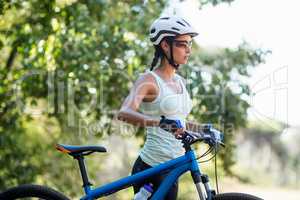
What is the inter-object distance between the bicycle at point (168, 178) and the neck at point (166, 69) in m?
0.43

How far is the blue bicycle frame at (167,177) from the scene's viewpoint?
11.3 ft

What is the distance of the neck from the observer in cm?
377

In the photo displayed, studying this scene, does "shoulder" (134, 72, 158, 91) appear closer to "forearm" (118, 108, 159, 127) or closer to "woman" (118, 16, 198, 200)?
"woman" (118, 16, 198, 200)

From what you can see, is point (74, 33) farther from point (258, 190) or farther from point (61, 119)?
point (258, 190)

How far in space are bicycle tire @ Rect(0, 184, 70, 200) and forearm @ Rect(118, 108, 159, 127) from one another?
25.8 inches

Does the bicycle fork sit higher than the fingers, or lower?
lower

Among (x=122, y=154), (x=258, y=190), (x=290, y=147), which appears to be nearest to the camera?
(x=122, y=154)

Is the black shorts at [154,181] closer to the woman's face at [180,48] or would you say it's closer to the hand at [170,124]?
the hand at [170,124]

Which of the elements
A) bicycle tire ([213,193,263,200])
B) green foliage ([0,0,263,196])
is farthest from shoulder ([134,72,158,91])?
green foliage ([0,0,263,196])

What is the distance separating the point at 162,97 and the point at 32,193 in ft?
3.16

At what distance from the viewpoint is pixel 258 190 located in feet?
58.1

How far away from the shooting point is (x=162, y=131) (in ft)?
12.0

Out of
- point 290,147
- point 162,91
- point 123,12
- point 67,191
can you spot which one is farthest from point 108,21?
point 290,147

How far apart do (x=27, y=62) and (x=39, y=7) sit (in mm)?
765
